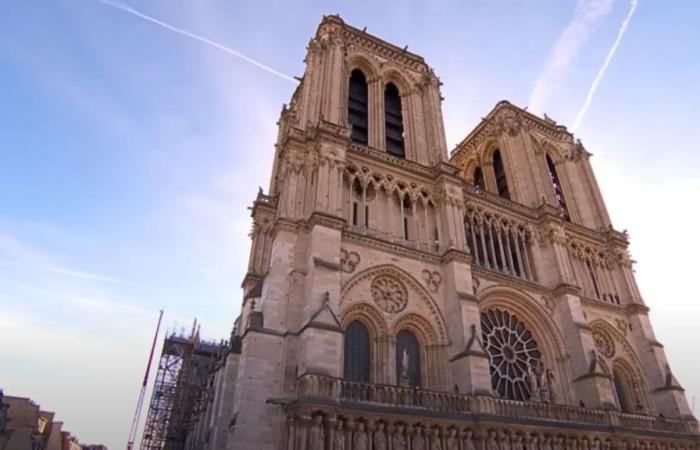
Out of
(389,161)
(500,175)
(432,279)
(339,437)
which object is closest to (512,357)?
(432,279)

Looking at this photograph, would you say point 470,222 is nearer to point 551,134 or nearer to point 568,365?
point 568,365

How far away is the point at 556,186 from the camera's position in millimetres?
32906

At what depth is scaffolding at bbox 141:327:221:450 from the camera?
3784cm

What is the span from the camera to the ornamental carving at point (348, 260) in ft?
60.8

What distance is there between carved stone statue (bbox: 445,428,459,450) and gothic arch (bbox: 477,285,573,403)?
718cm

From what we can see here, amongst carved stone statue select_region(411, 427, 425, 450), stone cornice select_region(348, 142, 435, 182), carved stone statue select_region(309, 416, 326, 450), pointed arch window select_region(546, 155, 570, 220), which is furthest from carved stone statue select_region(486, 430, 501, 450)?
pointed arch window select_region(546, 155, 570, 220)

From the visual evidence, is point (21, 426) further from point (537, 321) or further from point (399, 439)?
point (537, 321)

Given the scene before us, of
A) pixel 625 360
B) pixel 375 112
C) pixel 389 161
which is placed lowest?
pixel 625 360

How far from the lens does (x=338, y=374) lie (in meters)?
15.1

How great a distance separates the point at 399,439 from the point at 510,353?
354 inches

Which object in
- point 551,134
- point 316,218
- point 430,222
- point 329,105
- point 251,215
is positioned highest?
point 551,134

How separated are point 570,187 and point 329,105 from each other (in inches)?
754

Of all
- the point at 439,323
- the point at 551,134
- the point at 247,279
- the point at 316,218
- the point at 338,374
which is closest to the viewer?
the point at 338,374

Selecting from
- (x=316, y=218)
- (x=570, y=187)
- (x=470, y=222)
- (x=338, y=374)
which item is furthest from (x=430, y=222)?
(x=570, y=187)
